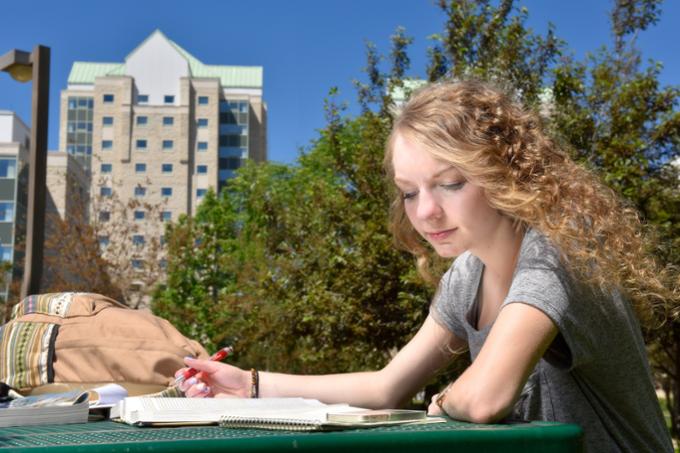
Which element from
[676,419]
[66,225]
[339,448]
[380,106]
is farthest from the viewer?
[66,225]

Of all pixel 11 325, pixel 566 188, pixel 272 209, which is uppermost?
pixel 272 209

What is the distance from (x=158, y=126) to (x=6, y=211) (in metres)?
24.6

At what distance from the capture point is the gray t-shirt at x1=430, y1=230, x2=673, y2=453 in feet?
5.36

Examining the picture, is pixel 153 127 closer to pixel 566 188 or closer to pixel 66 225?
pixel 66 225

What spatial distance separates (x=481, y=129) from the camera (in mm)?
1914

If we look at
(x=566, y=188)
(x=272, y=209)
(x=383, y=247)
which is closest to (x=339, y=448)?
(x=566, y=188)

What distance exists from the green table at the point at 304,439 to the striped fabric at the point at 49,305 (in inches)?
79.7

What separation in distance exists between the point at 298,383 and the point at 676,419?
1345 cm

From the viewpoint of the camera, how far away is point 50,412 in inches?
57.7

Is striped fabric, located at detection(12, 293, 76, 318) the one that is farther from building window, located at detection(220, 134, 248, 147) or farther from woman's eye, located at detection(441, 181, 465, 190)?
building window, located at detection(220, 134, 248, 147)

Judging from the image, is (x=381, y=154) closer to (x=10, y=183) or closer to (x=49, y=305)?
(x=49, y=305)

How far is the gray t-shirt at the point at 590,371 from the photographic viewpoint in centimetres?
163

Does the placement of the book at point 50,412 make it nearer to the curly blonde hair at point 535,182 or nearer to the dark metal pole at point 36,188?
the curly blonde hair at point 535,182

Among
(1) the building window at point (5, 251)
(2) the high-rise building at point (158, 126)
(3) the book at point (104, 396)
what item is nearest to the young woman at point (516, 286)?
(3) the book at point (104, 396)
